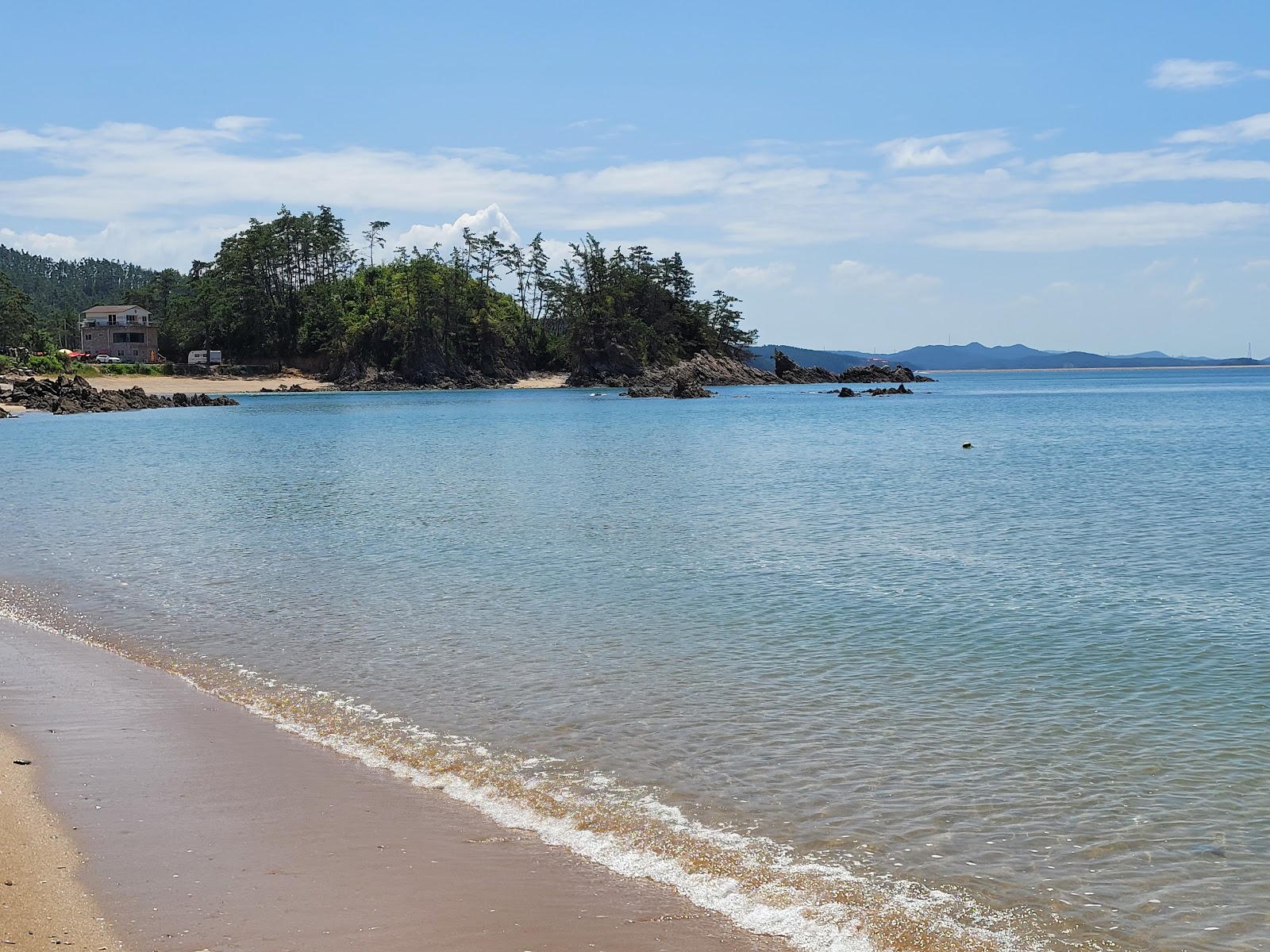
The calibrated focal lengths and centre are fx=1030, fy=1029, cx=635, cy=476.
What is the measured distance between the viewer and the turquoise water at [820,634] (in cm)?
708

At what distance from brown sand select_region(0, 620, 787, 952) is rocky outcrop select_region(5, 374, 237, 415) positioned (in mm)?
73632

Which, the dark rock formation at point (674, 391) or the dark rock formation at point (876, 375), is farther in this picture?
the dark rock formation at point (876, 375)

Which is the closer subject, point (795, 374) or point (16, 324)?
point (16, 324)

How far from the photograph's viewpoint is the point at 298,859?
251 inches

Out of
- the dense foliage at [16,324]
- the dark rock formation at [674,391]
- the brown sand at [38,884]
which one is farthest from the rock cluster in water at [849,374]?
the brown sand at [38,884]

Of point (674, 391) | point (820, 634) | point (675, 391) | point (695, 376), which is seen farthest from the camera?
point (695, 376)

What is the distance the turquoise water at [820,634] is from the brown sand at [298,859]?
134 cm

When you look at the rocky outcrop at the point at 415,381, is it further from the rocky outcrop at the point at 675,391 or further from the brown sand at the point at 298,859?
the brown sand at the point at 298,859

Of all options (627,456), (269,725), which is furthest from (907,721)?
(627,456)

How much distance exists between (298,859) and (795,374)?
15334cm

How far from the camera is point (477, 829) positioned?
7.09 m

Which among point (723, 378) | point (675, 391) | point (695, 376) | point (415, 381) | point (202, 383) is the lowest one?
point (675, 391)

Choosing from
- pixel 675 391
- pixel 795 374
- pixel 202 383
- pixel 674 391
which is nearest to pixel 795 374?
pixel 795 374

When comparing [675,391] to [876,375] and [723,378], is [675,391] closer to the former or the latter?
[723,378]
